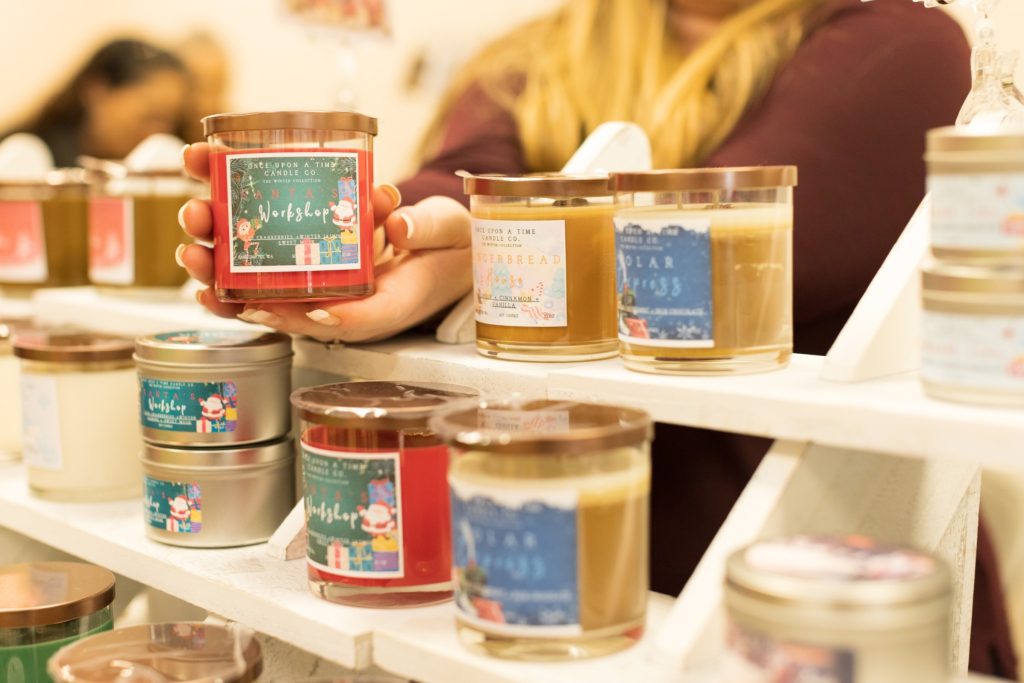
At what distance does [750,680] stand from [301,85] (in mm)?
1669

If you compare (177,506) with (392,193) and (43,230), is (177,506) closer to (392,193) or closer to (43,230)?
(392,193)

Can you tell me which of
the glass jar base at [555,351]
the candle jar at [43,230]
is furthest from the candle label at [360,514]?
the candle jar at [43,230]

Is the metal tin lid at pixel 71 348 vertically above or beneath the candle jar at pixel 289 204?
beneath

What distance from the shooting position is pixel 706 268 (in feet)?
2.27

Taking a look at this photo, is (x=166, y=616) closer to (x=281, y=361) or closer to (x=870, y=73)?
(x=281, y=361)

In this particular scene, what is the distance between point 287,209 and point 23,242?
2.76ft

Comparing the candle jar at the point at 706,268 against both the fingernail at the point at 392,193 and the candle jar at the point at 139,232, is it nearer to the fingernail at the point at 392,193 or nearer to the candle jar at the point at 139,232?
the fingernail at the point at 392,193

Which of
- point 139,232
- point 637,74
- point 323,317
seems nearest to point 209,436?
point 323,317

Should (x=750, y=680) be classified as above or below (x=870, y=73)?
below

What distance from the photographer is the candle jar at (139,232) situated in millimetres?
1289

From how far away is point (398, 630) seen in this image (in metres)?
0.71

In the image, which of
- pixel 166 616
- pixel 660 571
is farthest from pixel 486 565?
pixel 166 616

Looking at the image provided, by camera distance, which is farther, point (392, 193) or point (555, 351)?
point (392, 193)

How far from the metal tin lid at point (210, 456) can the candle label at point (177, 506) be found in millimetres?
16
